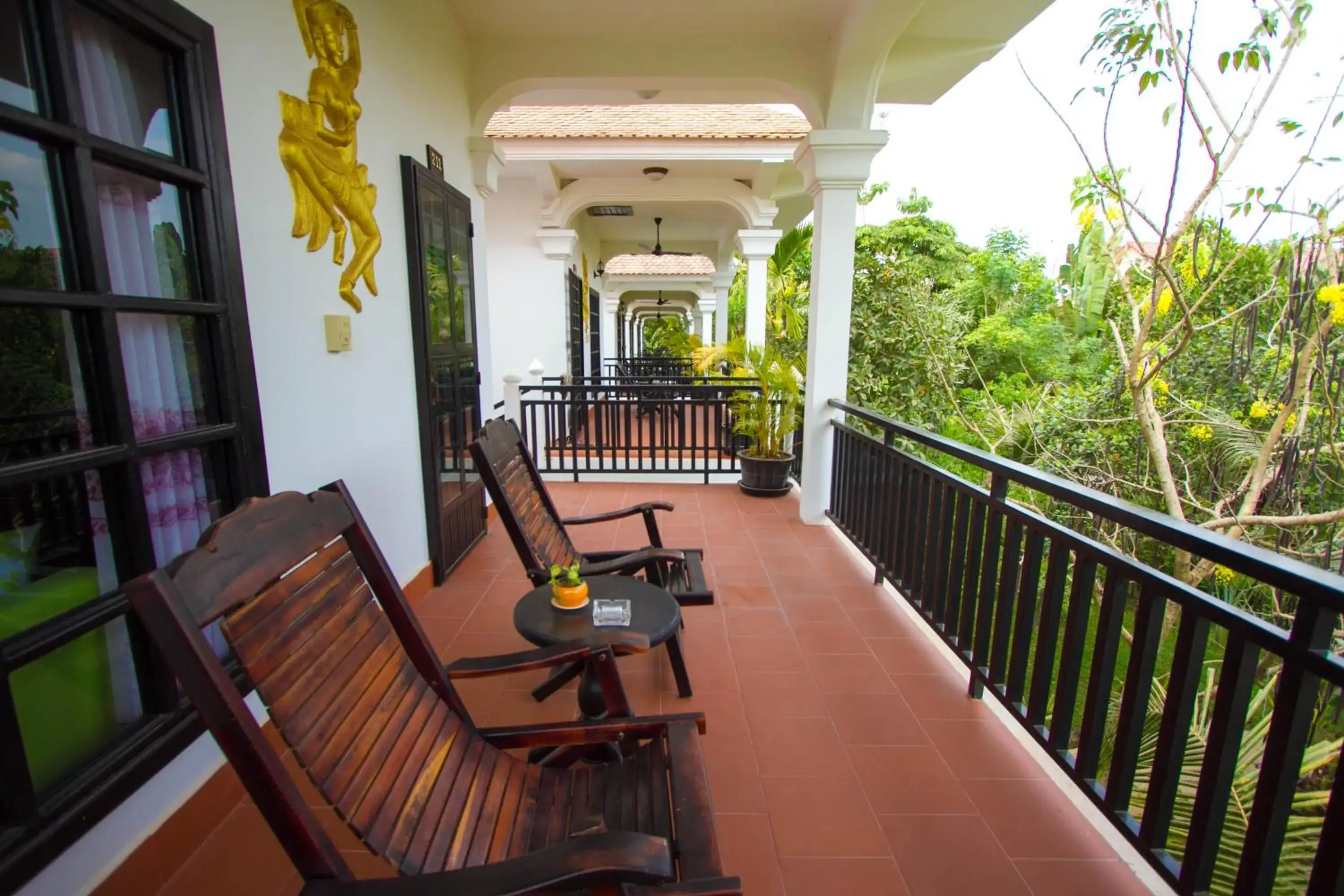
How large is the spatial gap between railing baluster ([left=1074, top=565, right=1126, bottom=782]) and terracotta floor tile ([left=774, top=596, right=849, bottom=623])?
50.1 inches

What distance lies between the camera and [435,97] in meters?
3.20

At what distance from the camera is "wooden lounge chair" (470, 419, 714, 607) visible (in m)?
2.26

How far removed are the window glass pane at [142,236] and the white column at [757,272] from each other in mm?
5418

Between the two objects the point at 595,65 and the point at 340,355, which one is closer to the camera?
the point at 340,355

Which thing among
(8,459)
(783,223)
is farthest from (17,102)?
(783,223)

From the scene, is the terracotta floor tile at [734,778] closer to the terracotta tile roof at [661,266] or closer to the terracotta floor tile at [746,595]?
the terracotta floor tile at [746,595]

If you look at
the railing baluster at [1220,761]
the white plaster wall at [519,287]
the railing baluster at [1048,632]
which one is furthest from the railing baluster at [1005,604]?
the white plaster wall at [519,287]

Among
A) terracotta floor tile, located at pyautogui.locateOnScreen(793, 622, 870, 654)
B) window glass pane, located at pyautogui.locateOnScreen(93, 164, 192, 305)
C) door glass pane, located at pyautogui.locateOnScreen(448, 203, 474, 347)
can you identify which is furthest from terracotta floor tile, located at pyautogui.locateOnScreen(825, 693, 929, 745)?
door glass pane, located at pyautogui.locateOnScreen(448, 203, 474, 347)

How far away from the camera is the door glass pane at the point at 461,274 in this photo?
3426 mm

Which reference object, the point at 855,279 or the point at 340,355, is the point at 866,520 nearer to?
the point at 340,355

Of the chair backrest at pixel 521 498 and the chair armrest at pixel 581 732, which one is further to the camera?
the chair backrest at pixel 521 498

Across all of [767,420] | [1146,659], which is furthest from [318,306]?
[767,420]

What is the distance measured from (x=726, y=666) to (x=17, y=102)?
7.90 ft

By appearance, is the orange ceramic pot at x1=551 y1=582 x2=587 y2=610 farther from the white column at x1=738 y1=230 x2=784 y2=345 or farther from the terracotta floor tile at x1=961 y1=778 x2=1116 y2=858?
the white column at x1=738 y1=230 x2=784 y2=345
